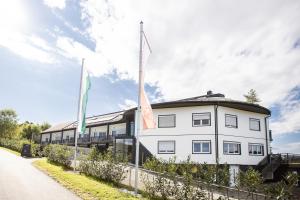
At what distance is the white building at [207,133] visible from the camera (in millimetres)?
27797

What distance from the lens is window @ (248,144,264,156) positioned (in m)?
30.4

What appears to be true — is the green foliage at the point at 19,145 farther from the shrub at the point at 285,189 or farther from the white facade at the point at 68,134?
the shrub at the point at 285,189

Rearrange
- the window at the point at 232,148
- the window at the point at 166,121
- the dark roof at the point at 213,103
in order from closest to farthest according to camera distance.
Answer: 1. the window at the point at 232,148
2. the dark roof at the point at 213,103
3. the window at the point at 166,121

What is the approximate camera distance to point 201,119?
28453 millimetres

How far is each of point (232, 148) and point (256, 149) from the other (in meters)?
3.96

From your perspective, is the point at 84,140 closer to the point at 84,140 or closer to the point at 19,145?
the point at 84,140

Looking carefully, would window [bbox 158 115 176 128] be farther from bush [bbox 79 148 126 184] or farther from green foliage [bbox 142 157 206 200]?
green foliage [bbox 142 157 206 200]

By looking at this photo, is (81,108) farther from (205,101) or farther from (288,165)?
(288,165)

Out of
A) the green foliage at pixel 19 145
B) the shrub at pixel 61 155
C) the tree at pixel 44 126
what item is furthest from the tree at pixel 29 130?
the shrub at pixel 61 155

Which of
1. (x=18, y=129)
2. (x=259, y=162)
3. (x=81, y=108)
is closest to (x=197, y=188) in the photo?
(x=81, y=108)

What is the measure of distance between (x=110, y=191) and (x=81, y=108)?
10197mm

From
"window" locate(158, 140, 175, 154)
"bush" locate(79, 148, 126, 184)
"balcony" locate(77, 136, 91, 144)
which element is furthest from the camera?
"balcony" locate(77, 136, 91, 144)

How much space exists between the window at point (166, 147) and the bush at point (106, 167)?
1138 cm

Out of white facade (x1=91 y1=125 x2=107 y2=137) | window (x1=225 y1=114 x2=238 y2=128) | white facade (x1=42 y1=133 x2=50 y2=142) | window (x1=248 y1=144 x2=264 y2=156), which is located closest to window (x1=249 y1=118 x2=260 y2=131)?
window (x1=248 y1=144 x2=264 y2=156)
